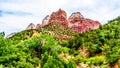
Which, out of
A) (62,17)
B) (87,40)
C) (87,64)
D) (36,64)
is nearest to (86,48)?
(87,40)

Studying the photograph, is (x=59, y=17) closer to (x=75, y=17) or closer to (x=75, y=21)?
(x=75, y=17)

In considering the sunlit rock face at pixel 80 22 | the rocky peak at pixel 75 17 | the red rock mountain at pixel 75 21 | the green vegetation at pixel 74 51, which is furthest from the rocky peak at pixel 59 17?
the green vegetation at pixel 74 51

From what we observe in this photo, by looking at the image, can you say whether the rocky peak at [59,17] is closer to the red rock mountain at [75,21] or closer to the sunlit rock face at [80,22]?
the red rock mountain at [75,21]

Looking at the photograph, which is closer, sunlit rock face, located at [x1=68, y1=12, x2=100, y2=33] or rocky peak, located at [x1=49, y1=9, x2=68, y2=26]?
rocky peak, located at [x1=49, y1=9, x2=68, y2=26]

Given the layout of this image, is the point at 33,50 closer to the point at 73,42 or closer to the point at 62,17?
the point at 73,42

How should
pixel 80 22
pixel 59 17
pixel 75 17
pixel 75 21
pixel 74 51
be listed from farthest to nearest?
pixel 80 22 → pixel 75 21 → pixel 75 17 → pixel 59 17 → pixel 74 51

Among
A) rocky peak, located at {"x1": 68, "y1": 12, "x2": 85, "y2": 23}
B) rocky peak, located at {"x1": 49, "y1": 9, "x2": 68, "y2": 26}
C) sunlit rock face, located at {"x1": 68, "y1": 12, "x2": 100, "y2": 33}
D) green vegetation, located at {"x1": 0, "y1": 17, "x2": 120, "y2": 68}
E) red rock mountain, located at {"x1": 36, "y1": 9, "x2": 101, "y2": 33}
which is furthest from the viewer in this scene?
rocky peak, located at {"x1": 68, "y1": 12, "x2": 85, "y2": 23}

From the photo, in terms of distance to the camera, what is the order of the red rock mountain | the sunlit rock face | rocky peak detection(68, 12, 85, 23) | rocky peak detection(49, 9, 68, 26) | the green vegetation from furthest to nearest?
rocky peak detection(68, 12, 85, 23) → the sunlit rock face → the red rock mountain → rocky peak detection(49, 9, 68, 26) → the green vegetation

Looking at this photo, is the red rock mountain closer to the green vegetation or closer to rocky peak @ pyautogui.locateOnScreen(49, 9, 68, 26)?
rocky peak @ pyautogui.locateOnScreen(49, 9, 68, 26)

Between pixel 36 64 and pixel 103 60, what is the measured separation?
12715mm

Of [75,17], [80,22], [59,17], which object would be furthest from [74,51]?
[80,22]

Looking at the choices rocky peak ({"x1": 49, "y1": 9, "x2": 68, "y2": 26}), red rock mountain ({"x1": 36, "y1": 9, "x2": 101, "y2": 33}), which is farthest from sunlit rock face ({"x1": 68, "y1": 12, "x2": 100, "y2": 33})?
rocky peak ({"x1": 49, "y1": 9, "x2": 68, "y2": 26})

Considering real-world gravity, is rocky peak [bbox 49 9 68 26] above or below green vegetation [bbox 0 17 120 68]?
above

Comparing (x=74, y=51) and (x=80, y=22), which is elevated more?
Answer: (x=80, y=22)
